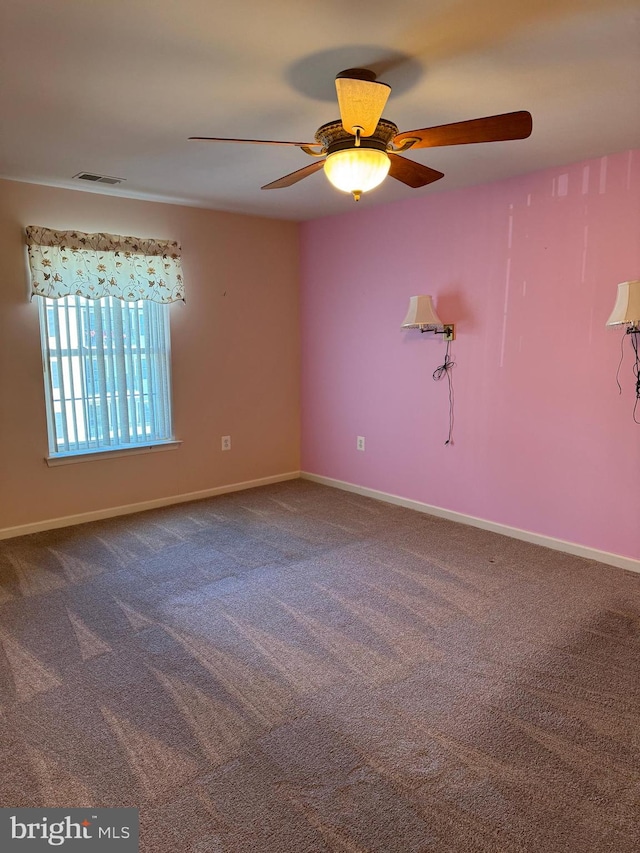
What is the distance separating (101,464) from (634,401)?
3.52 meters

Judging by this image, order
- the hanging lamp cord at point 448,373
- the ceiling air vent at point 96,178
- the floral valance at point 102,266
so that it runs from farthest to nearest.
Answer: the hanging lamp cord at point 448,373 < the floral valance at point 102,266 < the ceiling air vent at point 96,178

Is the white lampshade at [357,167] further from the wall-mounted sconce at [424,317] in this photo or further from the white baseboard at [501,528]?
the white baseboard at [501,528]

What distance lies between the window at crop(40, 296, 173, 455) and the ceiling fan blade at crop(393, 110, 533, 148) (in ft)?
8.60

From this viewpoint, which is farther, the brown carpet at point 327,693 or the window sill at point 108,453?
the window sill at point 108,453

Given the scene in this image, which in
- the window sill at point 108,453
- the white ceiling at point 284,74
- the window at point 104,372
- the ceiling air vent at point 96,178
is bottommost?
the window sill at point 108,453

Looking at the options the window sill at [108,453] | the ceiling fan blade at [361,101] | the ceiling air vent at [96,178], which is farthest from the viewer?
the window sill at [108,453]

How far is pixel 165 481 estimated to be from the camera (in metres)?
4.48

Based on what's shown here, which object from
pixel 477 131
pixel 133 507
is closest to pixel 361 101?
pixel 477 131

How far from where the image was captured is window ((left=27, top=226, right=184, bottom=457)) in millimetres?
3740

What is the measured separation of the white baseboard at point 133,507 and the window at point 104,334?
0.47 meters

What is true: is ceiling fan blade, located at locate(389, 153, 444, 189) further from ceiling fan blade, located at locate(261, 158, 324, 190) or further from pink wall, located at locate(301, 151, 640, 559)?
pink wall, located at locate(301, 151, 640, 559)

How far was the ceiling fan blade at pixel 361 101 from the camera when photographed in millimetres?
1743

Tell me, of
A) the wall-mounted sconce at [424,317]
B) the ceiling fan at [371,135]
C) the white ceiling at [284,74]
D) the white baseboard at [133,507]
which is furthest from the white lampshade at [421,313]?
the white baseboard at [133,507]

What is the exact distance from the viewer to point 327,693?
2.18m
